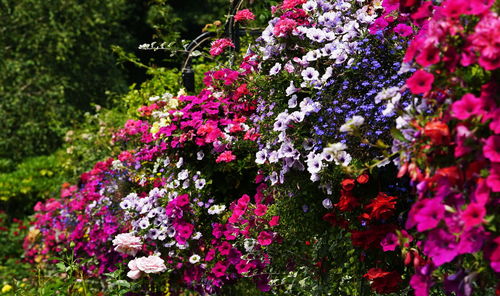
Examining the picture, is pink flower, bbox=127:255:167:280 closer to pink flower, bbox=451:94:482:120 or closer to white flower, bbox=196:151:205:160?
white flower, bbox=196:151:205:160

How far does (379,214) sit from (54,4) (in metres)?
9.00

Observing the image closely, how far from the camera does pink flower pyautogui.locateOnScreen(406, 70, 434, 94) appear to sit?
5.16ft

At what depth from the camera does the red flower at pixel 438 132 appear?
5.05 feet

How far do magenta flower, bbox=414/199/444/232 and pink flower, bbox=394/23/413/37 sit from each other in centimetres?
107

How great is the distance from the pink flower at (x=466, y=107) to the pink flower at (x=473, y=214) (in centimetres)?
22

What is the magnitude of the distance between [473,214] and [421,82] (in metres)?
0.38

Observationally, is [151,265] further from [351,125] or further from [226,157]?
[351,125]

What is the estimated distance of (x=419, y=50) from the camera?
161cm

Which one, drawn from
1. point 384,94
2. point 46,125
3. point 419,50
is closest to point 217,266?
point 384,94

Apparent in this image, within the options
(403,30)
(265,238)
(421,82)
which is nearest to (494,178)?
(421,82)

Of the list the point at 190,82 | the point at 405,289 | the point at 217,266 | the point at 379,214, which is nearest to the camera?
the point at 379,214

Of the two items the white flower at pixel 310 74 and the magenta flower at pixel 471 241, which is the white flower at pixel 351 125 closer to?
the magenta flower at pixel 471 241

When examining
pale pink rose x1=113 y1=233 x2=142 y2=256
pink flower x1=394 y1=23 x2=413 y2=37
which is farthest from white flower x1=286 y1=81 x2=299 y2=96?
pale pink rose x1=113 y1=233 x2=142 y2=256

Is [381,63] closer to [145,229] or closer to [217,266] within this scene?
[217,266]
